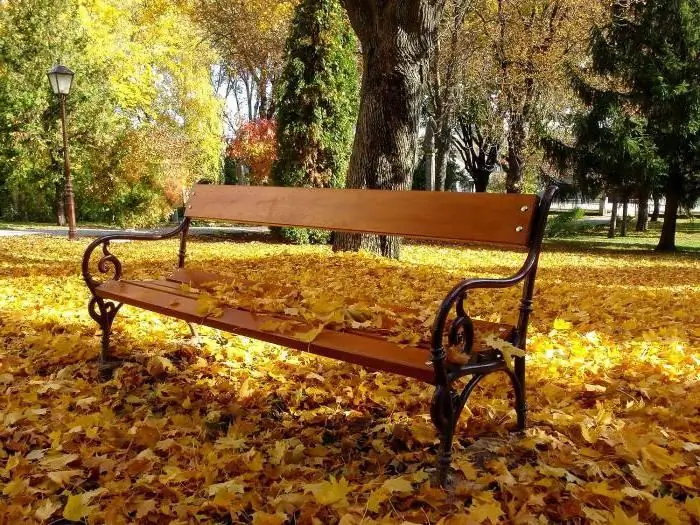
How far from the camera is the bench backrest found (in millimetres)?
2564

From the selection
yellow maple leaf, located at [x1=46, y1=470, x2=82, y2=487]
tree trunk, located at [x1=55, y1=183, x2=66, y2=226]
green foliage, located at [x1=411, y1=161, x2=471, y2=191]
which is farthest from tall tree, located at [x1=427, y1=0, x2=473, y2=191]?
yellow maple leaf, located at [x1=46, y1=470, x2=82, y2=487]

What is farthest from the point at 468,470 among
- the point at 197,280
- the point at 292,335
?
the point at 197,280

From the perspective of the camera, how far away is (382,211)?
3133 mm

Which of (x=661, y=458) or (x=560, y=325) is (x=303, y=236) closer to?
(x=560, y=325)

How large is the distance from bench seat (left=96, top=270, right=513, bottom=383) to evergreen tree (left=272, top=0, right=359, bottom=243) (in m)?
11.4

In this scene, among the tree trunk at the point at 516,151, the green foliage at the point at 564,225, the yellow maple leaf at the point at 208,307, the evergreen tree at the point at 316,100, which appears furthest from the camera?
the green foliage at the point at 564,225

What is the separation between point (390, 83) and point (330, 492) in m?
6.59

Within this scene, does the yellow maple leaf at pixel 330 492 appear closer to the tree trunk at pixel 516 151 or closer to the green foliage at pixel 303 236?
the green foliage at pixel 303 236

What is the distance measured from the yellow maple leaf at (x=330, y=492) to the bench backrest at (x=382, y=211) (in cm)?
115

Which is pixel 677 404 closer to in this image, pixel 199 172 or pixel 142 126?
pixel 142 126

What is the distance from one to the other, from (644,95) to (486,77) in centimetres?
464

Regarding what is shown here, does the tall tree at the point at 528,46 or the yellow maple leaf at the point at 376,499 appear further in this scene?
the tall tree at the point at 528,46

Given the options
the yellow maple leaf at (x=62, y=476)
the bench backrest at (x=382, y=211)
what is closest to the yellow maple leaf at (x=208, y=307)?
the bench backrest at (x=382, y=211)

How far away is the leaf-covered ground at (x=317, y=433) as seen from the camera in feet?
6.81
